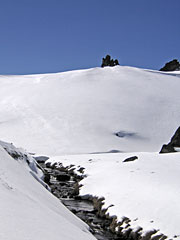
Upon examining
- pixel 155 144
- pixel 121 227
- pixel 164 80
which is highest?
pixel 164 80

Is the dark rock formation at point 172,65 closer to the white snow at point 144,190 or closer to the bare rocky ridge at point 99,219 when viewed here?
the white snow at point 144,190

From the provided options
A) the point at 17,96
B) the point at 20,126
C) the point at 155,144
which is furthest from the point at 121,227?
the point at 17,96

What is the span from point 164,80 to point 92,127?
123ft

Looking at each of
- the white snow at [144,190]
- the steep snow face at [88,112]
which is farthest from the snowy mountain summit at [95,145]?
the steep snow face at [88,112]

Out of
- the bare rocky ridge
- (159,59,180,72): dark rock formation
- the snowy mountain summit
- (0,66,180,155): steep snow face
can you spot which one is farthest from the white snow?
(159,59,180,72): dark rock formation

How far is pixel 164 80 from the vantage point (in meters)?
83.0

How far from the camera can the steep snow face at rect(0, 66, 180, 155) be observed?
49.8 m

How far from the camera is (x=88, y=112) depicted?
58.4m

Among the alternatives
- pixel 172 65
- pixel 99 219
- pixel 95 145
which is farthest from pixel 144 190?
pixel 172 65

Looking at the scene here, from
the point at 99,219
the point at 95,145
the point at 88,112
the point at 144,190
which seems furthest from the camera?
the point at 88,112

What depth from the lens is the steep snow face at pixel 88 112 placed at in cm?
4978

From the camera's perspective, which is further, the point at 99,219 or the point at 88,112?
the point at 88,112

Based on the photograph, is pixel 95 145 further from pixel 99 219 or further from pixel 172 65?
pixel 172 65

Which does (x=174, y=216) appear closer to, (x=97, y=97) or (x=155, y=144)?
(x=155, y=144)
